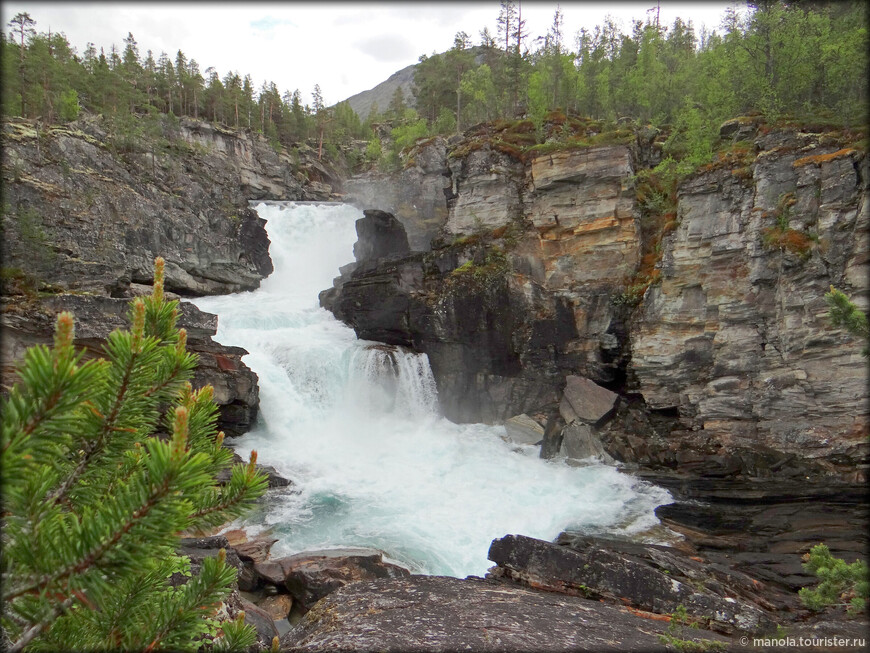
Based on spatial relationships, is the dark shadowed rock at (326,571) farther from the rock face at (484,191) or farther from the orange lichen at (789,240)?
the rock face at (484,191)

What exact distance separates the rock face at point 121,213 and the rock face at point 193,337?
29.4 ft

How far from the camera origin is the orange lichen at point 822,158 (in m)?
17.0

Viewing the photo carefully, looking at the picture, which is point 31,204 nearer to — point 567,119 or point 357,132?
point 567,119

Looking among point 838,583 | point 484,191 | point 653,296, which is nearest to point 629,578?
point 838,583

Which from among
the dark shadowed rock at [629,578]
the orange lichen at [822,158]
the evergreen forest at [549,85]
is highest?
the evergreen forest at [549,85]

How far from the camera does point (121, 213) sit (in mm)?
31812

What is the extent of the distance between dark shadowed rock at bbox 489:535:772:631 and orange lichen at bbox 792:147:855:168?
15.6 m

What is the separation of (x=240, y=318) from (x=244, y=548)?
17.5m

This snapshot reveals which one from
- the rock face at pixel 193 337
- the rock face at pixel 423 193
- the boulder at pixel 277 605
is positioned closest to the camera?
the boulder at pixel 277 605

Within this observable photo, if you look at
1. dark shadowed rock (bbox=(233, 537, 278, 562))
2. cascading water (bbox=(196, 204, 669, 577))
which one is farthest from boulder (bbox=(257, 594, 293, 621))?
cascading water (bbox=(196, 204, 669, 577))

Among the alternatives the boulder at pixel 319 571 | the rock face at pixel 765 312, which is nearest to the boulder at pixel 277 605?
the boulder at pixel 319 571

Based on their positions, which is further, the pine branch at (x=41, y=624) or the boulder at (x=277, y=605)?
the boulder at (x=277, y=605)

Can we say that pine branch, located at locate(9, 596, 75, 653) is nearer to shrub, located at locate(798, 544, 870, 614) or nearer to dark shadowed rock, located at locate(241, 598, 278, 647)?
dark shadowed rock, located at locate(241, 598, 278, 647)

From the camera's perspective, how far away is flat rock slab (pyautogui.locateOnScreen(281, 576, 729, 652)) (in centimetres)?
613
